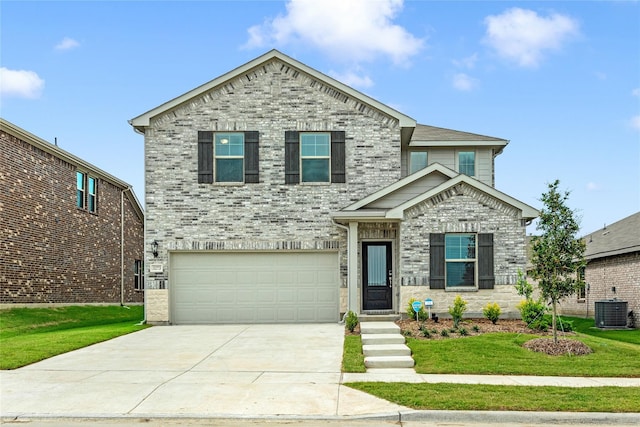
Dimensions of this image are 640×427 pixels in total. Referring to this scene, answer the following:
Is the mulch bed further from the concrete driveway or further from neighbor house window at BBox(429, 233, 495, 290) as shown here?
the concrete driveway

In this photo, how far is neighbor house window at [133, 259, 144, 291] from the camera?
30.5 metres

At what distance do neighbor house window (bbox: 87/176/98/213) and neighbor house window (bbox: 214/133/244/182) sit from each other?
10166 millimetres

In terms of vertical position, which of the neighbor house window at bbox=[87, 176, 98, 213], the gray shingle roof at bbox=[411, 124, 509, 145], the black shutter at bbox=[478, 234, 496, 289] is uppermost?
the gray shingle roof at bbox=[411, 124, 509, 145]

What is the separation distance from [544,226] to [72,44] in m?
14.1

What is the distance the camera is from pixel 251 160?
59.7 ft

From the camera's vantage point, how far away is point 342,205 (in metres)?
18.2

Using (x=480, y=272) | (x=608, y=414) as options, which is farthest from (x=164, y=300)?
(x=608, y=414)

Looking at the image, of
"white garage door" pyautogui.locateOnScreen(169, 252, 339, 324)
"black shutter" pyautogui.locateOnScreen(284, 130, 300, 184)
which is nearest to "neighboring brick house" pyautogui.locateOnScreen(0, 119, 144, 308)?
"white garage door" pyautogui.locateOnScreen(169, 252, 339, 324)

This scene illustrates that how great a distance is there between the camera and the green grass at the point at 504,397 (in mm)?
8109

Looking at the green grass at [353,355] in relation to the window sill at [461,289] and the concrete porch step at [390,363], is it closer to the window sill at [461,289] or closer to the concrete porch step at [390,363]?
the concrete porch step at [390,363]

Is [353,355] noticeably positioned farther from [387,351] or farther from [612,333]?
[612,333]

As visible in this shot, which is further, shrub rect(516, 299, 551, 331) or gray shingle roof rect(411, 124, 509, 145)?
gray shingle roof rect(411, 124, 509, 145)

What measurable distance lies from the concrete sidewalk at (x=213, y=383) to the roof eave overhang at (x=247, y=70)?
7.16 m

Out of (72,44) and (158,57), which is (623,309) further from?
(72,44)
